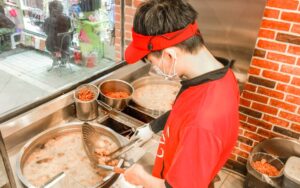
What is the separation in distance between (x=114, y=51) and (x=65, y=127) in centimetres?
124

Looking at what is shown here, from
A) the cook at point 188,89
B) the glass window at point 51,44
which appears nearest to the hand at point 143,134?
the cook at point 188,89

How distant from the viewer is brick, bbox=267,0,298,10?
1.99m

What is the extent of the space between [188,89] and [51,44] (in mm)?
2299

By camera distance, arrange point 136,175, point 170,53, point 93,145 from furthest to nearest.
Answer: point 93,145, point 136,175, point 170,53

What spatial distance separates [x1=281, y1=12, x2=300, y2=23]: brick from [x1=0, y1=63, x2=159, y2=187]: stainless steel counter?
136 cm

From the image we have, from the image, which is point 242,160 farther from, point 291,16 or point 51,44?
point 51,44

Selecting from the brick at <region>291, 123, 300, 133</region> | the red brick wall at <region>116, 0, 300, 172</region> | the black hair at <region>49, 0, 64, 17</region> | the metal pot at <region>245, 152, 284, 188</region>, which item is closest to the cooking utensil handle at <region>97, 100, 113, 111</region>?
the red brick wall at <region>116, 0, 300, 172</region>

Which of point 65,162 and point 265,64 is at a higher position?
point 265,64

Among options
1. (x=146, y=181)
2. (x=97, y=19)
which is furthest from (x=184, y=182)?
(x=97, y=19)

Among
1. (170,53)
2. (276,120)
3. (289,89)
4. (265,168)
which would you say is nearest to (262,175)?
(265,168)

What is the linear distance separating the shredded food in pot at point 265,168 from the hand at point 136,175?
4.87 ft

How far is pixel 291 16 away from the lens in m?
2.03

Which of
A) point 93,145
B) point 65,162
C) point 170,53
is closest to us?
point 170,53

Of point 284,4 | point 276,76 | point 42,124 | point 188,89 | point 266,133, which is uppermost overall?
point 284,4
